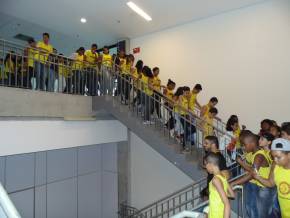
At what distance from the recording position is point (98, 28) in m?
8.64

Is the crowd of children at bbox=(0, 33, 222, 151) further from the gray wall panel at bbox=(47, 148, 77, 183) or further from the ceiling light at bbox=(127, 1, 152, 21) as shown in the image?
the gray wall panel at bbox=(47, 148, 77, 183)

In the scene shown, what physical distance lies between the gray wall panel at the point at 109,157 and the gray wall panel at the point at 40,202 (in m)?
2.02

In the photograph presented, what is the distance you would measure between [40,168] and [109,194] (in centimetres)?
230

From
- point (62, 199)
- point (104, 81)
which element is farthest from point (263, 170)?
point (62, 199)

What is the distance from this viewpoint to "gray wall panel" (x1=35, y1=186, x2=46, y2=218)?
7169mm

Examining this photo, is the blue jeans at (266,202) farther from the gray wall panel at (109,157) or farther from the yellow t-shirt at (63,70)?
the gray wall panel at (109,157)

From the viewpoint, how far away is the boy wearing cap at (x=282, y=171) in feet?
7.73

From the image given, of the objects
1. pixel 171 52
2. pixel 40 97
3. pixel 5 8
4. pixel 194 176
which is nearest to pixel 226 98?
pixel 171 52

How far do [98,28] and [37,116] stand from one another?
451cm

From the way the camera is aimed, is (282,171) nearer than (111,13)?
Yes

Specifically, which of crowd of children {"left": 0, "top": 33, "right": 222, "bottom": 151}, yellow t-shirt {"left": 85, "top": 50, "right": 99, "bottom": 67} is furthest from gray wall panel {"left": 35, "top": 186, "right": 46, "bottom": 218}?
yellow t-shirt {"left": 85, "top": 50, "right": 99, "bottom": 67}

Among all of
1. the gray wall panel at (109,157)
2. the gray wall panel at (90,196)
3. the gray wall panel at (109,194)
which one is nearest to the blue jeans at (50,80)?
the gray wall panel at (109,157)

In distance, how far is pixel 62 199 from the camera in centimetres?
776

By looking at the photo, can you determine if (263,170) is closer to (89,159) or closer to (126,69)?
(126,69)
